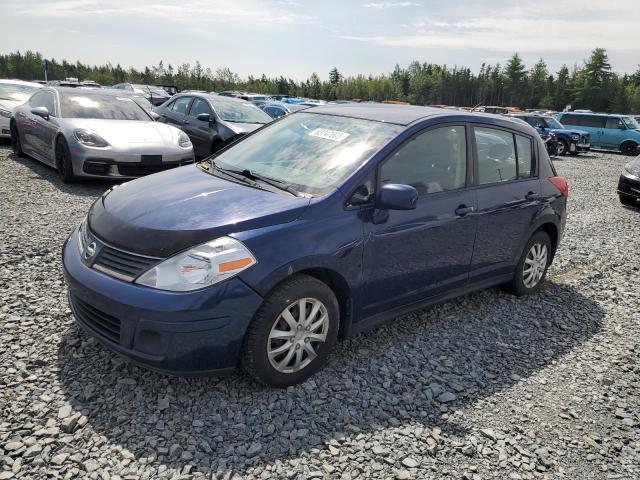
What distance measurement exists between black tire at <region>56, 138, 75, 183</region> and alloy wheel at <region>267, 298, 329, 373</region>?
5.92m

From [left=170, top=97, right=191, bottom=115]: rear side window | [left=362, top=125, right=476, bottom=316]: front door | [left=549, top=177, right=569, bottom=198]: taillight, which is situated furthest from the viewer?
[left=170, top=97, right=191, bottom=115]: rear side window

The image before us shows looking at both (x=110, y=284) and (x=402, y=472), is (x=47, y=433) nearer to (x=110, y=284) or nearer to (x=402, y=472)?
(x=110, y=284)

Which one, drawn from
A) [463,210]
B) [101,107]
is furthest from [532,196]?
[101,107]

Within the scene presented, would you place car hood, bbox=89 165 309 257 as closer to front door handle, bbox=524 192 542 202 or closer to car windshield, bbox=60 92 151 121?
front door handle, bbox=524 192 542 202

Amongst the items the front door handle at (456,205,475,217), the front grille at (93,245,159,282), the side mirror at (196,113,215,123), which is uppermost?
the side mirror at (196,113,215,123)

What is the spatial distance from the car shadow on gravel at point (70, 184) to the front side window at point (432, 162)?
5.35 meters

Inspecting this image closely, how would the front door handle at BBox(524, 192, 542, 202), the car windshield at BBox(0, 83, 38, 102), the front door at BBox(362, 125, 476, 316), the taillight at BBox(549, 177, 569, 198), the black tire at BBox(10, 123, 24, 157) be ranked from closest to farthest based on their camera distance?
the front door at BBox(362, 125, 476, 316) < the front door handle at BBox(524, 192, 542, 202) < the taillight at BBox(549, 177, 569, 198) < the black tire at BBox(10, 123, 24, 157) < the car windshield at BBox(0, 83, 38, 102)

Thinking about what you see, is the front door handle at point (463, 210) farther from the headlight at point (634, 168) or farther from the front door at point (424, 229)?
the headlight at point (634, 168)

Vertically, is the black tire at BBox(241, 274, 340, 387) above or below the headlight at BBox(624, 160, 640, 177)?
below

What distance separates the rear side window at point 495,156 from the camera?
422 cm

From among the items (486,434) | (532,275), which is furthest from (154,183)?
(532,275)

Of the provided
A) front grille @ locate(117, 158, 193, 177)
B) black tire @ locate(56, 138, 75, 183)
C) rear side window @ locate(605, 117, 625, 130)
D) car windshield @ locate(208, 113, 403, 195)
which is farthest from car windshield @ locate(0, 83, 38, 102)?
rear side window @ locate(605, 117, 625, 130)

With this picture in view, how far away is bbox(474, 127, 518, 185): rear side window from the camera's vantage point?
4219 mm

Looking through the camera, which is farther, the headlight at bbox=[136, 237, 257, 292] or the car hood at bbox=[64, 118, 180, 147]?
the car hood at bbox=[64, 118, 180, 147]
